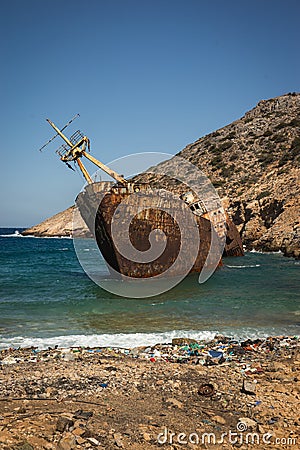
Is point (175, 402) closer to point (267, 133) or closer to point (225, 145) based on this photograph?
point (267, 133)

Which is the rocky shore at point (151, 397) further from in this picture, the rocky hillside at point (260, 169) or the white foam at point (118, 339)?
the rocky hillside at point (260, 169)

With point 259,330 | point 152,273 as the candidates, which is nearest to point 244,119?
point 152,273

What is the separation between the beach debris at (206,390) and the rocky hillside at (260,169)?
21.2 m

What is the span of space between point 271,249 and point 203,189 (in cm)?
1898

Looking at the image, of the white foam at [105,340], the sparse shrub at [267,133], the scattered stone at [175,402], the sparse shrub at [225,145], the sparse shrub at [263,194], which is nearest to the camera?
the scattered stone at [175,402]

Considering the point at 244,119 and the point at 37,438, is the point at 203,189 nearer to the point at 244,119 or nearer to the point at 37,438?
the point at 244,119

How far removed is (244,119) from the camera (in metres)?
61.8

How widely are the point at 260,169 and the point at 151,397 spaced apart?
1609 inches

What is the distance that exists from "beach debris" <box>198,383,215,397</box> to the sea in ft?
8.76

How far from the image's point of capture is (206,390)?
495cm

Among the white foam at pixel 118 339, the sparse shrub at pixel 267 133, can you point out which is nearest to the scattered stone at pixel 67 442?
the white foam at pixel 118 339

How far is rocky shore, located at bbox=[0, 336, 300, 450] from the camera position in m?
3.70

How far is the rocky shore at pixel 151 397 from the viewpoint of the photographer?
3703 millimetres

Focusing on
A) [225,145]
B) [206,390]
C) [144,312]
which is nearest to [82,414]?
[206,390]
